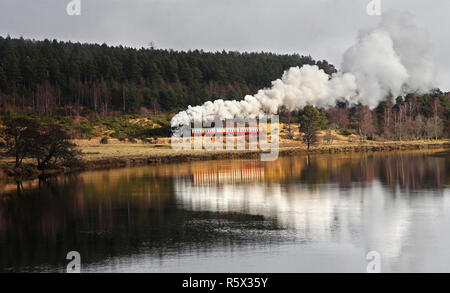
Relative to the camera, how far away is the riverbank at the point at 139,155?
39.6 meters

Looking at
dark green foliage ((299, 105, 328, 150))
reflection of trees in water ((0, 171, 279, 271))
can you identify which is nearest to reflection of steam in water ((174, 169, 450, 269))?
reflection of trees in water ((0, 171, 279, 271))

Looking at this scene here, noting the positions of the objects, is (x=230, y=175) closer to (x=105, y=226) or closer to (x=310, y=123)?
(x=105, y=226)

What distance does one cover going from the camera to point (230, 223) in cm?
1973

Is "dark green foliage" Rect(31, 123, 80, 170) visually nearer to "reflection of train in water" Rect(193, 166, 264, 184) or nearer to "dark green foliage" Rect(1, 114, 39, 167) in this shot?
"dark green foliage" Rect(1, 114, 39, 167)

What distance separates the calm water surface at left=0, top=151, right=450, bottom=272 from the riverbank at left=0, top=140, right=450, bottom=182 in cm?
524

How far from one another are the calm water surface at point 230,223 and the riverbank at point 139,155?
5240 millimetres

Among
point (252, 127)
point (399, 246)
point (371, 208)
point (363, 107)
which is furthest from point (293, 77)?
point (399, 246)

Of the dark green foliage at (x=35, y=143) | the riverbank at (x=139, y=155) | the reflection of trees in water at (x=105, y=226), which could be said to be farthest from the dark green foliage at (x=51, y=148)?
the reflection of trees in water at (x=105, y=226)

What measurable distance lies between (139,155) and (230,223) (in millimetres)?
35152

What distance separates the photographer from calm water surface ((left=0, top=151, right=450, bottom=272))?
1455 cm

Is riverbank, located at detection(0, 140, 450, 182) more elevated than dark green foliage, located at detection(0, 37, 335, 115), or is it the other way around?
dark green foliage, located at detection(0, 37, 335, 115)

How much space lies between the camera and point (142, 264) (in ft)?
47.2

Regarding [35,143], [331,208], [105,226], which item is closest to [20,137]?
[35,143]

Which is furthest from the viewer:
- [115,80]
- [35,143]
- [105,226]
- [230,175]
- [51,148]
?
[115,80]
